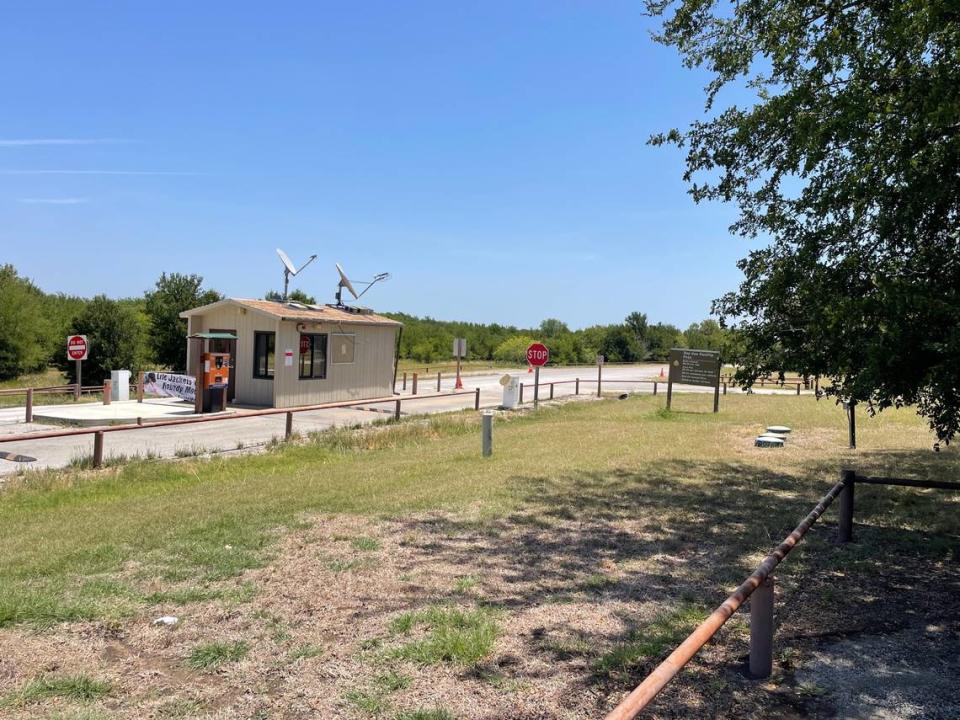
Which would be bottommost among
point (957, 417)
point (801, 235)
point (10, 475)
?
point (10, 475)

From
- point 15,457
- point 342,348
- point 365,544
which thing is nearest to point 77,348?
point 342,348

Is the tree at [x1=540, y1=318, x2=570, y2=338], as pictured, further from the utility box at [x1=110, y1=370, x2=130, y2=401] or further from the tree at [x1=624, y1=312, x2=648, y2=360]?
the utility box at [x1=110, y1=370, x2=130, y2=401]

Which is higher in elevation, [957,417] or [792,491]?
[957,417]

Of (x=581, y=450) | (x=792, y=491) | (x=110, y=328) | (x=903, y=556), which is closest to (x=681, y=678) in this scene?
(x=903, y=556)

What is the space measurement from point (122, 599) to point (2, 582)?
1.01 metres

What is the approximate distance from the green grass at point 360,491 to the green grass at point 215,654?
0.85 meters

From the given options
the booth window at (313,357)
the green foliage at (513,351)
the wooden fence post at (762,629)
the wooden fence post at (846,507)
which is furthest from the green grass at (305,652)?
the green foliage at (513,351)

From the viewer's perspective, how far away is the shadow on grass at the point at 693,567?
383 cm

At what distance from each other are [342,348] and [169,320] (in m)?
14.5

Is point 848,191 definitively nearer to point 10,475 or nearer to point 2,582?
point 2,582

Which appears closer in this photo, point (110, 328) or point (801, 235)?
point (801, 235)

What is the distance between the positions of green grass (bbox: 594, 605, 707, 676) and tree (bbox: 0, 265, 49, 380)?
1576 inches

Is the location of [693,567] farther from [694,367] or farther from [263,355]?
[694,367]

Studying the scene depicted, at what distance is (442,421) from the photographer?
17266 millimetres
